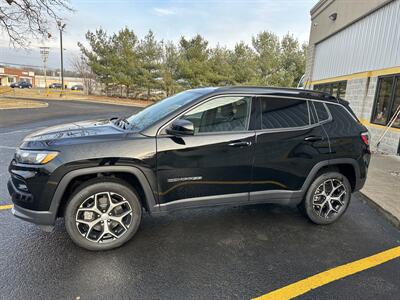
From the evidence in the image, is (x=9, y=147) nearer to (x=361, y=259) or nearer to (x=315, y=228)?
(x=315, y=228)

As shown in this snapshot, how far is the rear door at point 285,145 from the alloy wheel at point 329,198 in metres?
0.38

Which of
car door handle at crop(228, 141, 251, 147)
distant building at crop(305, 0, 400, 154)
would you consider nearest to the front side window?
car door handle at crop(228, 141, 251, 147)

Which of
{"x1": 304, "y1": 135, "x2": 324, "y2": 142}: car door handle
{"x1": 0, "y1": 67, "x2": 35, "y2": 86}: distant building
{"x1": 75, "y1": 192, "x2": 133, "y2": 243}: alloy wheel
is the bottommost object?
{"x1": 75, "y1": 192, "x2": 133, "y2": 243}: alloy wheel

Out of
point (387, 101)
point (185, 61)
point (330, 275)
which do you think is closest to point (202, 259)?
point (330, 275)

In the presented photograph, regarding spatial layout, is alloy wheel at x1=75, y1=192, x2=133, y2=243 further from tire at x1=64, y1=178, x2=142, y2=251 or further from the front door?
the front door

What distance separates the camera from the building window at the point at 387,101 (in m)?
7.98

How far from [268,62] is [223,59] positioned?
19.0ft

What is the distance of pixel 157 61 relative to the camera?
3447cm

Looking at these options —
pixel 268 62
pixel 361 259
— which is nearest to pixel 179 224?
pixel 361 259

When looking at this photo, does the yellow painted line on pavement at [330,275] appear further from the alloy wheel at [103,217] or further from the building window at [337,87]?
the building window at [337,87]

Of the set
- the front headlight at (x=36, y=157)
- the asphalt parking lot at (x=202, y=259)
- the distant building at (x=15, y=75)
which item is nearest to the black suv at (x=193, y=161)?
the front headlight at (x=36, y=157)

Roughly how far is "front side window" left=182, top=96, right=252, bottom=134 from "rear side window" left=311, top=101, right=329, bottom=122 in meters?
1.01

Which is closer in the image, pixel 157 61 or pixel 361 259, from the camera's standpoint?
pixel 361 259

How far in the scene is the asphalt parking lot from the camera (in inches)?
93.2
